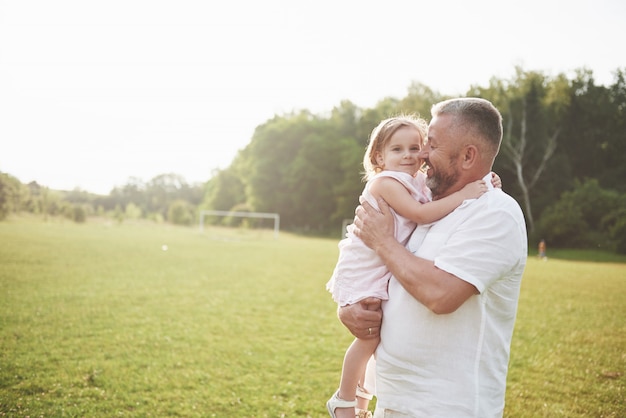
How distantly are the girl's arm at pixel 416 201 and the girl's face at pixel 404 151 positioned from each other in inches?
14.1

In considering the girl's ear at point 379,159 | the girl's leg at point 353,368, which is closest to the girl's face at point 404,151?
the girl's ear at point 379,159

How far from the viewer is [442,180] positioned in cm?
235

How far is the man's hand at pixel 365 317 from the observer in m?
2.26

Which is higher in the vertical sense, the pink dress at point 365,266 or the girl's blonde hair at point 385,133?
the girl's blonde hair at point 385,133

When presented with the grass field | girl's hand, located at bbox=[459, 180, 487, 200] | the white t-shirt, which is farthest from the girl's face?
the grass field

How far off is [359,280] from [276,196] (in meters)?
57.3

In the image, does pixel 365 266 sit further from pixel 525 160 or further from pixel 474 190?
pixel 525 160

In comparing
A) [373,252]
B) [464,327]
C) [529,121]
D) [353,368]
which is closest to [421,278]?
[464,327]

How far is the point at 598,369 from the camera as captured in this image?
615 cm

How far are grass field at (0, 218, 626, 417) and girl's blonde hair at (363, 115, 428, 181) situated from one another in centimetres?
283

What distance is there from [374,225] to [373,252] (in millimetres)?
161

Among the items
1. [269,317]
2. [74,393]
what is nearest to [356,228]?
[74,393]

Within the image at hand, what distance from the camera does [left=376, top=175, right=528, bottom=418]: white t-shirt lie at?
1.92m

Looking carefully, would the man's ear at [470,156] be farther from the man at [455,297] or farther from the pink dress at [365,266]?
the pink dress at [365,266]
